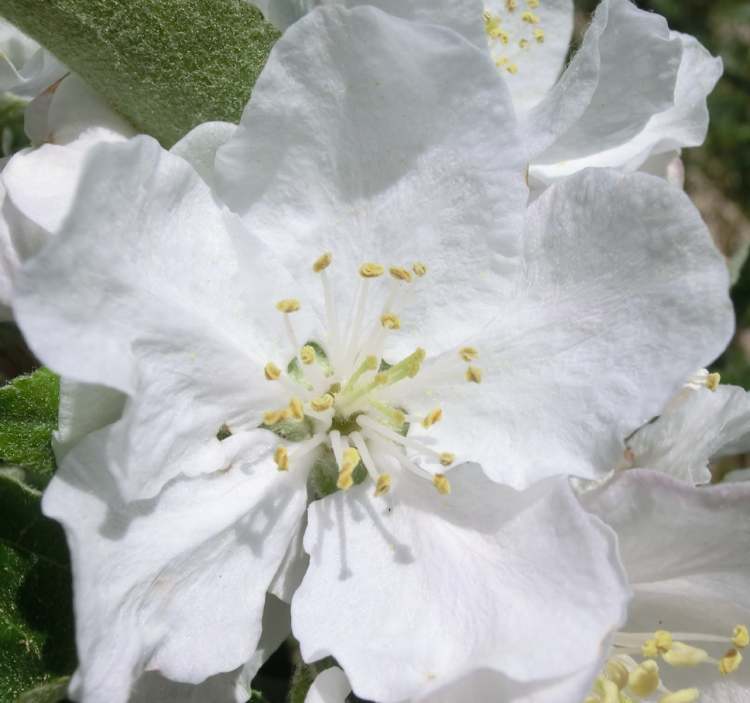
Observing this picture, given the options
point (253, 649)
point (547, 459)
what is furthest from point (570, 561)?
point (253, 649)

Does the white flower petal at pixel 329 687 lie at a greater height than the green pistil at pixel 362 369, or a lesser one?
lesser

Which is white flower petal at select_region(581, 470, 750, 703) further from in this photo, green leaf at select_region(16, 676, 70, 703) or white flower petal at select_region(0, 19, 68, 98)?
white flower petal at select_region(0, 19, 68, 98)

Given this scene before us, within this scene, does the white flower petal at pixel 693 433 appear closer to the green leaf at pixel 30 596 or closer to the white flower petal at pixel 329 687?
the white flower petal at pixel 329 687

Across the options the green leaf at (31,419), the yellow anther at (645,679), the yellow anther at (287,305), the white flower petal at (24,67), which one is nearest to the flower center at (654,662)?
the yellow anther at (645,679)

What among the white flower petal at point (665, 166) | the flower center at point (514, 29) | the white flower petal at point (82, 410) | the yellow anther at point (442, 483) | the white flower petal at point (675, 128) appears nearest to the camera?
the white flower petal at point (82, 410)

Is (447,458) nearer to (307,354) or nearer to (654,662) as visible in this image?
(307,354)

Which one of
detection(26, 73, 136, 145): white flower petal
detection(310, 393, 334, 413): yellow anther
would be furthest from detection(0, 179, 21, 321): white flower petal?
detection(310, 393, 334, 413): yellow anther

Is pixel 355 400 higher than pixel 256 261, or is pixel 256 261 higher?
pixel 256 261

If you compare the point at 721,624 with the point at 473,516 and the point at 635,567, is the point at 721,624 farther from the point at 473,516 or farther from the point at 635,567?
the point at 473,516
